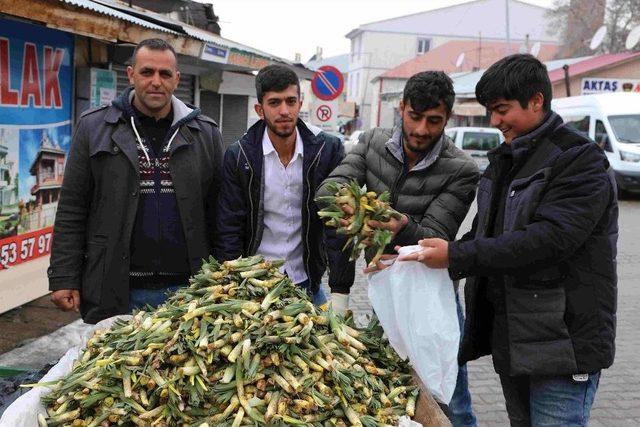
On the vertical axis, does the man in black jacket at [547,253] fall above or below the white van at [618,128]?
below

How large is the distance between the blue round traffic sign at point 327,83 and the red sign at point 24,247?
25.2 ft

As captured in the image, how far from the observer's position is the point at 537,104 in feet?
8.92

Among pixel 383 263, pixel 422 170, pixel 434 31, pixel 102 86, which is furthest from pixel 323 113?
pixel 434 31

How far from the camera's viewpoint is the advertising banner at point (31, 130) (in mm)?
6113

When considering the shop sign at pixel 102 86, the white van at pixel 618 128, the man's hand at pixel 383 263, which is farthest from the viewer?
the white van at pixel 618 128

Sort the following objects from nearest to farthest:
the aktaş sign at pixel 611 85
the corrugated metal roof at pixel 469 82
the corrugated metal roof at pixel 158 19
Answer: the corrugated metal roof at pixel 158 19
the aktaş sign at pixel 611 85
the corrugated metal roof at pixel 469 82

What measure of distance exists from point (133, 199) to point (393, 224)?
143cm

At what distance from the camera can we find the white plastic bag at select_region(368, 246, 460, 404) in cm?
300

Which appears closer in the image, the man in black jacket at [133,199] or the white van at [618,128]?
the man in black jacket at [133,199]

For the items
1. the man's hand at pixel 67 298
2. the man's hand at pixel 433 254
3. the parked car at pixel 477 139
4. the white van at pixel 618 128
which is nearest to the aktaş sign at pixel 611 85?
the white van at pixel 618 128

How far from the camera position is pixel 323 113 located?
1425cm

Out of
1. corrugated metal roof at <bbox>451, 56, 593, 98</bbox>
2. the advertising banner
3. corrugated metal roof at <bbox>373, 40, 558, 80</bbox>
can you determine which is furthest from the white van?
corrugated metal roof at <bbox>373, 40, 558, 80</bbox>

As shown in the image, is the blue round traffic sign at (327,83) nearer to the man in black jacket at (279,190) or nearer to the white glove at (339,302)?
the man in black jacket at (279,190)

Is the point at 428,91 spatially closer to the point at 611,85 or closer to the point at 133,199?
the point at 133,199
